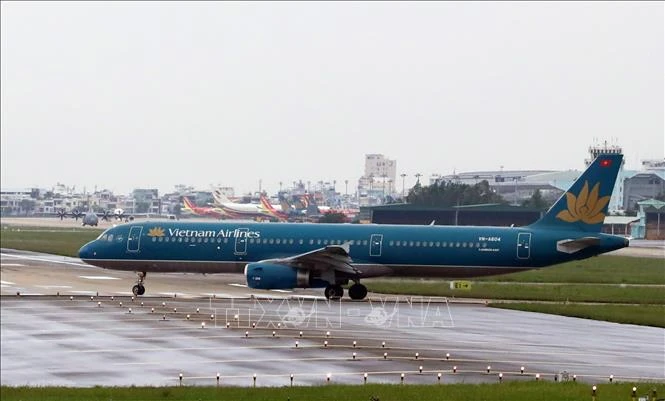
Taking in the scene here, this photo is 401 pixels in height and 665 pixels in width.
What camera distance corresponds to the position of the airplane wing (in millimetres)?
49344

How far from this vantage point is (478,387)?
85.1 feet

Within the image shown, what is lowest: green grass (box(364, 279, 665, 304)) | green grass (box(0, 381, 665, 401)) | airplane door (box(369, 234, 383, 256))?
green grass (box(0, 381, 665, 401))

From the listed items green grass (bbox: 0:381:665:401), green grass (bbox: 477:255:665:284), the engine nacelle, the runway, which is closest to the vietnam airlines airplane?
the engine nacelle

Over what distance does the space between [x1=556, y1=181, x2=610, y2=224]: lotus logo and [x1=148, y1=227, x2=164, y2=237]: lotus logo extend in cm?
1980

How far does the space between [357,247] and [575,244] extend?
10.3 metres

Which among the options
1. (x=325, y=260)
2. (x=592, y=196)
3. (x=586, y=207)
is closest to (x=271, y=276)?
(x=325, y=260)

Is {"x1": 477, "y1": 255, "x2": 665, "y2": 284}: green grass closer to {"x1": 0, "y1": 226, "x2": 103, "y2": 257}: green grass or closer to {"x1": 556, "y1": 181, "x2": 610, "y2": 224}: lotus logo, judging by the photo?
{"x1": 556, "y1": 181, "x2": 610, "y2": 224}: lotus logo

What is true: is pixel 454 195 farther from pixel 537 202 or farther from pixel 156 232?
pixel 156 232

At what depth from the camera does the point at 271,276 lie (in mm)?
49406

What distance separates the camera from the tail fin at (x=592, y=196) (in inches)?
2010

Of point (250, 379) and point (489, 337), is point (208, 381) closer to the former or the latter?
point (250, 379)

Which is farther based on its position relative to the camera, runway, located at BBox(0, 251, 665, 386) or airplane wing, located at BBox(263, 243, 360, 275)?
airplane wing, located at BBox(263, 243, 360, 275)

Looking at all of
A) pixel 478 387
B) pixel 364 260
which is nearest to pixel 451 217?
pixel 364 260

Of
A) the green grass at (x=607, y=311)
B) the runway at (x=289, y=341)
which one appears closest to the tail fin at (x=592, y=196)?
the green grass at (x=607, y=311)
